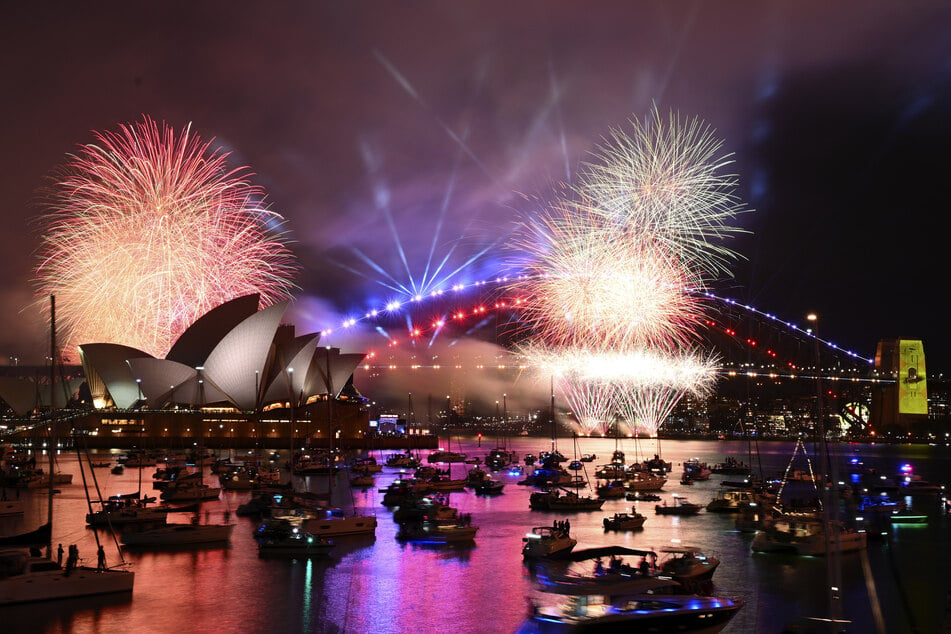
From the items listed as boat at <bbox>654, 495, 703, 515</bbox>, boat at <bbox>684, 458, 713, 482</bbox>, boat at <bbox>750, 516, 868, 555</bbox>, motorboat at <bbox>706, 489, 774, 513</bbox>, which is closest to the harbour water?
boat at <bbox>750, 516, 868, 555</bbox>

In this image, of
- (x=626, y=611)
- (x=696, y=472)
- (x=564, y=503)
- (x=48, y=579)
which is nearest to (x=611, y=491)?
(x=564, y=503)

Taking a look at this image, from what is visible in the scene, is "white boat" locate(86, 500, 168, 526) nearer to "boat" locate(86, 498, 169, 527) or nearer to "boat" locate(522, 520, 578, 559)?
"boat" locate(86, 498, 169, 527)

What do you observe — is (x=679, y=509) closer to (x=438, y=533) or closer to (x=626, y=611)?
(x=438, y=533)

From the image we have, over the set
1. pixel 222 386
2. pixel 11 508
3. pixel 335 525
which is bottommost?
pixel 11 508

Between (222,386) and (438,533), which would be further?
(222,386)

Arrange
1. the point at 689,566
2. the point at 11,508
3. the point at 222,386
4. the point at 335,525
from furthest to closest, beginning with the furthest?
1. the point at 222,386
2. the point at 11,508
3. the point at 335,525
4. the point at 689,566

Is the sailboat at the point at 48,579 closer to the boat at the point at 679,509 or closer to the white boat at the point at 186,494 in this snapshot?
the white boat at the point at 186,494

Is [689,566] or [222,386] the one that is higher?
[222,386]
